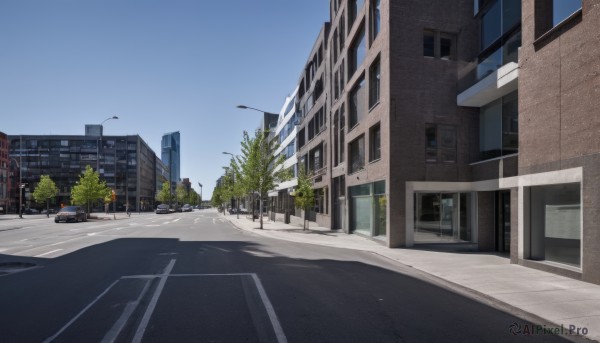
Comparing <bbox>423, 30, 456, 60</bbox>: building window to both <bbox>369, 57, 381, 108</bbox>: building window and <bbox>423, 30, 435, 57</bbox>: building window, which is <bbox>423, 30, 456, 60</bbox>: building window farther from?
<bbox>369, 57, 381, 108</bbox>: building window

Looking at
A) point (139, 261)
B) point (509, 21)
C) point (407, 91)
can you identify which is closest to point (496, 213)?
point (407, 91)

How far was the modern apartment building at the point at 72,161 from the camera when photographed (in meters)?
109

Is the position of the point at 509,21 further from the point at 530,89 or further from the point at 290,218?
the point at 290,218

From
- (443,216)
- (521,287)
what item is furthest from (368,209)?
(521,287)

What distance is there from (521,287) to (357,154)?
53.0ft

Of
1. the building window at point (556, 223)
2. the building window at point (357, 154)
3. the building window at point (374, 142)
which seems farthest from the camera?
the building window at point (357, 154)

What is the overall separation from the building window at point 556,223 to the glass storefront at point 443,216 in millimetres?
6079

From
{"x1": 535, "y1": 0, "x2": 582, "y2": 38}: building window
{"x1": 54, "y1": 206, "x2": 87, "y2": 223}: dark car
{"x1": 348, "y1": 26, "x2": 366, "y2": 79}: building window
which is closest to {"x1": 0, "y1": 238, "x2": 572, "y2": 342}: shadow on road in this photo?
{"x1": 535, "y1": 0, "x2": 582, "y2": 38}: building window

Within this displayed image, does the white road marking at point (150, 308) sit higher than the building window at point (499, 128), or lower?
lower

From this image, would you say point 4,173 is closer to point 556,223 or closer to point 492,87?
point 492,87

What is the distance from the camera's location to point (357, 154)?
25297 mm

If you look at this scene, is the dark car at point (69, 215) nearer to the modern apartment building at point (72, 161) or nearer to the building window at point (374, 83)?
the building window at point (374, 83)
